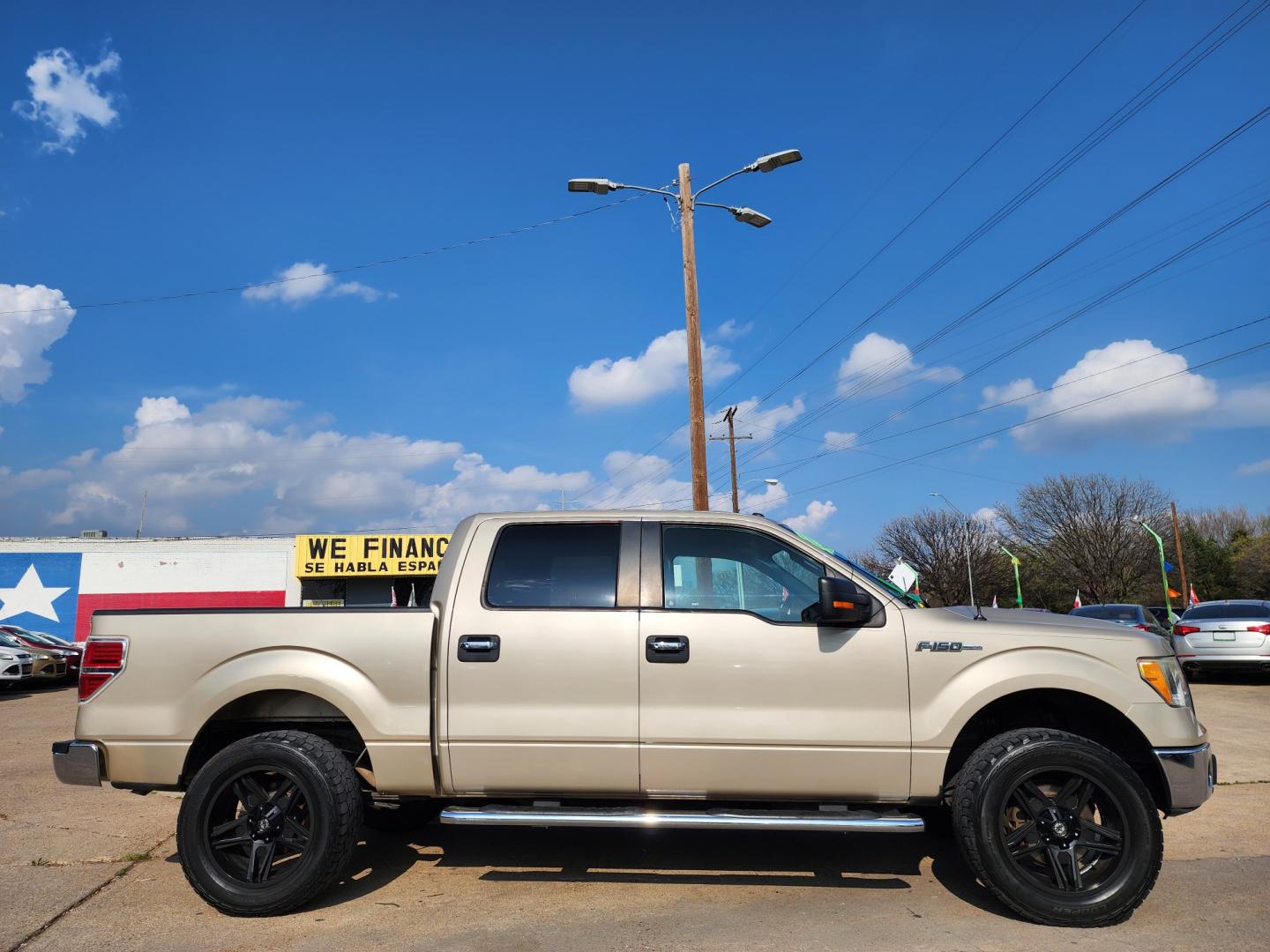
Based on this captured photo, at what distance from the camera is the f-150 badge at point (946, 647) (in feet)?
13.9

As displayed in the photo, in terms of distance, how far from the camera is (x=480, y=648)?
4363 millimetres

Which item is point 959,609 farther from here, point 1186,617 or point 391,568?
point 391,568

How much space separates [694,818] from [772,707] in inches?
25.8

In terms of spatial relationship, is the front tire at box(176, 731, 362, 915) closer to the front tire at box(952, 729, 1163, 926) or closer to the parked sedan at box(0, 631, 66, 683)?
the front tire at box(952, 729, 1163, 926)

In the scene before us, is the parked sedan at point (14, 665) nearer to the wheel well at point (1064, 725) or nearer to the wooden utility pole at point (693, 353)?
the wooden utility pole at point (693, 353)

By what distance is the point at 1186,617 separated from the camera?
1484 cm

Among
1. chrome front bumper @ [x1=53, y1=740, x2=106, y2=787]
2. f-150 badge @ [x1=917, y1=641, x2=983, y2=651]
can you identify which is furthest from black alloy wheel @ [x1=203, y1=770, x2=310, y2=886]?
f-150 badge @ [x1=917, y1=641, x2=983, y2=651]

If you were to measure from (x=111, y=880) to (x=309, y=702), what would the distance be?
1.57 m

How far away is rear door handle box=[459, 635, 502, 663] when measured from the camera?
436 centimetres

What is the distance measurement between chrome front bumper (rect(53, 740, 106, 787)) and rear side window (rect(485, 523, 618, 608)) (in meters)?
2.18

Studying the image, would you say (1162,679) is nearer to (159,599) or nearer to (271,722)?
(271,722)

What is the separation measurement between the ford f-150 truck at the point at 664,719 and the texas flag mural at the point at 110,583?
1287 inches

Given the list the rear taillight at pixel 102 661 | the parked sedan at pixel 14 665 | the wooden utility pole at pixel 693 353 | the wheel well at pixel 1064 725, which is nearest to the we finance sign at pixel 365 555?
the parked sedan at pixel 14 665

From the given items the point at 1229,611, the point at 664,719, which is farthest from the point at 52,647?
the point at 1229,611
